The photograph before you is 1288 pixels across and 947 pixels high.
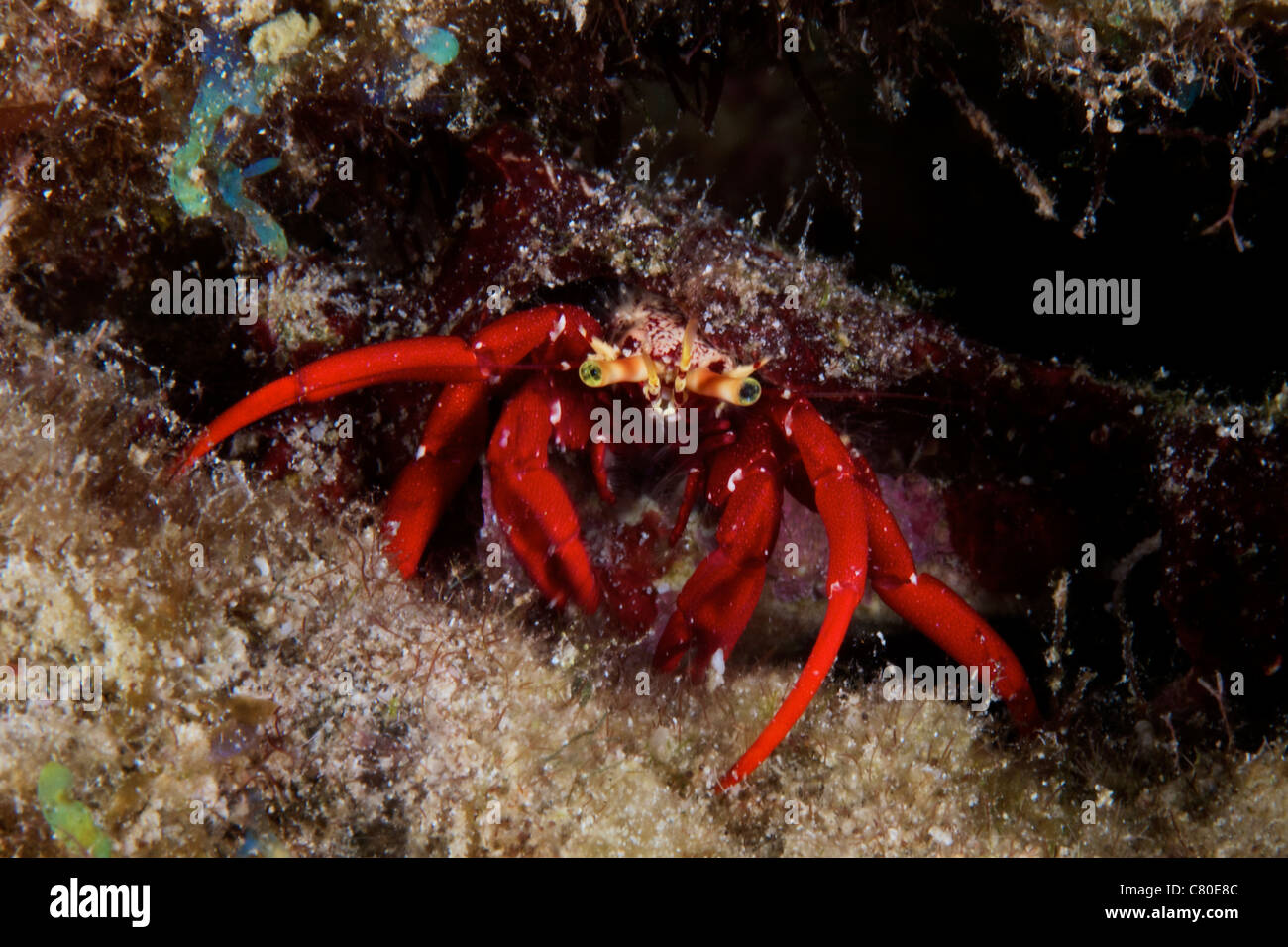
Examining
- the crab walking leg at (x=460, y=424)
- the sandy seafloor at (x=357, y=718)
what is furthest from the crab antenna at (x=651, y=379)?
the sandy seafloor at (x=357, y=718)

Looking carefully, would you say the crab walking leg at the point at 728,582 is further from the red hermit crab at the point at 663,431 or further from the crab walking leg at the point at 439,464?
the crab walking leg at the point at 439,464

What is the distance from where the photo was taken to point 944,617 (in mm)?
3453

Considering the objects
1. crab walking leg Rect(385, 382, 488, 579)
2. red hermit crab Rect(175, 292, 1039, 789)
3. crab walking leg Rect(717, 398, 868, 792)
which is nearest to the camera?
crab walking leg Rect(717, 398, 868, 792)

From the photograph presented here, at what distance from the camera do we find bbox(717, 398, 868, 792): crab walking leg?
2.68 metres

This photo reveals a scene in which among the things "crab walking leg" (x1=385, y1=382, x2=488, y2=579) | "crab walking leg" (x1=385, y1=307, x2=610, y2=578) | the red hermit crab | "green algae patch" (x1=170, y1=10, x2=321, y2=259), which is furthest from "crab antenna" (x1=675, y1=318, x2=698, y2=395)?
"green algae patch" (x1=170, y1=10, x2=321, y2=259)

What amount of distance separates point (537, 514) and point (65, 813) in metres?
1.93

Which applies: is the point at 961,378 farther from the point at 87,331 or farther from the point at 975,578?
the point at 87,331

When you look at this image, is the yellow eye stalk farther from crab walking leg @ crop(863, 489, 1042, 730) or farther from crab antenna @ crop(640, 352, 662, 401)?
crab walking leg @ crop(863, 489, 1042, 730)

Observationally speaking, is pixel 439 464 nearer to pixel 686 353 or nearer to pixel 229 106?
pixel 686 353

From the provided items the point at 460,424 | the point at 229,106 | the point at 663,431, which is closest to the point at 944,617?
the point at 663,431

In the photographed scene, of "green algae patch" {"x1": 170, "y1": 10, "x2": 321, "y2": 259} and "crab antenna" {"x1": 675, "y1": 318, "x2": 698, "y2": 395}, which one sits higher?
"green algae patch" {"x1": 170, "y1": 10, "x2": 321, "y2": 259}
